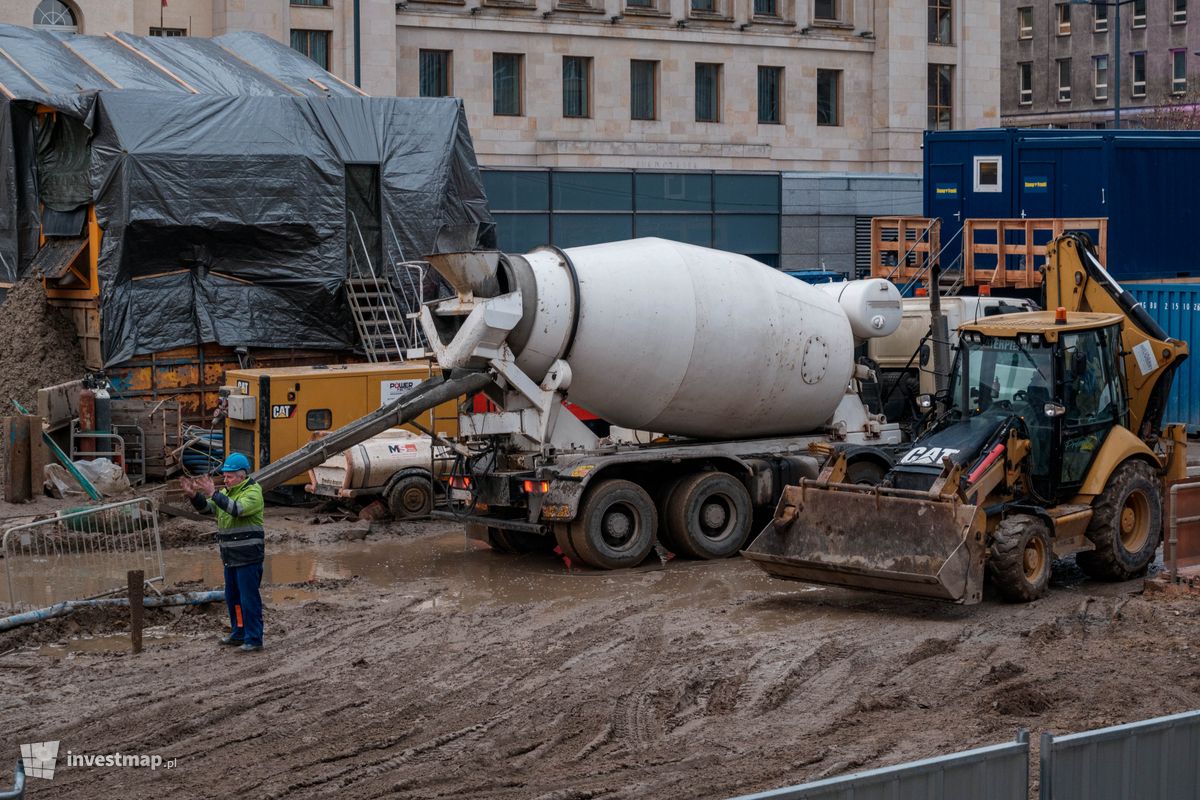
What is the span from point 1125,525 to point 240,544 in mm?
8149

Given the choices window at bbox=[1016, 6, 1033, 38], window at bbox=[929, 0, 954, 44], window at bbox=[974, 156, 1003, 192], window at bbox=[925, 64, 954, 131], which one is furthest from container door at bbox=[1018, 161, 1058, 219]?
window at bbox=[1016, 6, 1033, 38]

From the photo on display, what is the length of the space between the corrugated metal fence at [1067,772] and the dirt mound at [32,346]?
771 inches

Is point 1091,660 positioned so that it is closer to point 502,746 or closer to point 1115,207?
point 502,746

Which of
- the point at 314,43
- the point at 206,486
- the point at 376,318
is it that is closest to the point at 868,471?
the point at 206,486

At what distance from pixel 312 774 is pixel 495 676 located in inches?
106

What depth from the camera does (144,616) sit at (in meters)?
14.4

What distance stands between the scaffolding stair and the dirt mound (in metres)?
4.22

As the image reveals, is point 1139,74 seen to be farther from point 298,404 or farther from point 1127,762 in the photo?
point 1127,762

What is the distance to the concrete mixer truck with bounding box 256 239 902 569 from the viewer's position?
16.4 m

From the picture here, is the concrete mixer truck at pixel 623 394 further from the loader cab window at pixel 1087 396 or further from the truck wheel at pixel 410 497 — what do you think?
the loader cab window at pixel 1087 396

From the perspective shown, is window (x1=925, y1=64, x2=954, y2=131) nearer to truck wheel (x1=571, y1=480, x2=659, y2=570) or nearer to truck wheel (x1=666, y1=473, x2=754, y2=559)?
truck wheel (x1=666, y1=473, x2=754, y2=559)

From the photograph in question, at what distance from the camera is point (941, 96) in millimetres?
57250

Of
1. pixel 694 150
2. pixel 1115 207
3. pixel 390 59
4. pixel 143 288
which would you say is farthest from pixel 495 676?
pixel 694 150

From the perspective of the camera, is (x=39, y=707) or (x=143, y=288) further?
(x=143, y=288)
